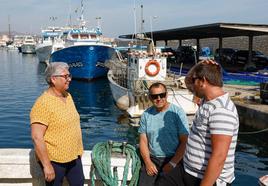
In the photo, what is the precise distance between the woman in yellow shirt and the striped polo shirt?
1157 mm

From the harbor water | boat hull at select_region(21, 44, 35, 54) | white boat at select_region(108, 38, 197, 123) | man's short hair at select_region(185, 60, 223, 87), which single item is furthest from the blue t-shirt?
boat hull at select_region(21, 44, 35, 54)

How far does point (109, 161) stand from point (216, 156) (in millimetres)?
1456

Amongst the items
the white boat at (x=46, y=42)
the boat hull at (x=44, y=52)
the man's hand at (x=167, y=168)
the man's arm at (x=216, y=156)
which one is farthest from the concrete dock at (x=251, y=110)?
the white boat at (x=46, y=42)

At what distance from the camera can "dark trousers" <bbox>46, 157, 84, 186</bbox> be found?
3.54 metres

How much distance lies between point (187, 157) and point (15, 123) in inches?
560

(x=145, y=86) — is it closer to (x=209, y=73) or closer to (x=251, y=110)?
(x=251, y=110)

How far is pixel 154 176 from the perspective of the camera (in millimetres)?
3783

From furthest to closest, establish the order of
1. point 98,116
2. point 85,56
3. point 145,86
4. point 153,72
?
point 85,56 → point 98,116 → point 153,72 → point 145,86

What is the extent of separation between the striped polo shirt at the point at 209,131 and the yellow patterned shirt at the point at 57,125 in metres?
1.15

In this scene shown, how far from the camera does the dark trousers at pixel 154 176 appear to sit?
3.76m

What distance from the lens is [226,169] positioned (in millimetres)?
2945

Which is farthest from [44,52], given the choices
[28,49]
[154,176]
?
[154,176]

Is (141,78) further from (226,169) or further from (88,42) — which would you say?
(88,42)

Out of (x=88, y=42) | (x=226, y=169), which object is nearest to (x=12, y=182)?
(x=226, y=169)
